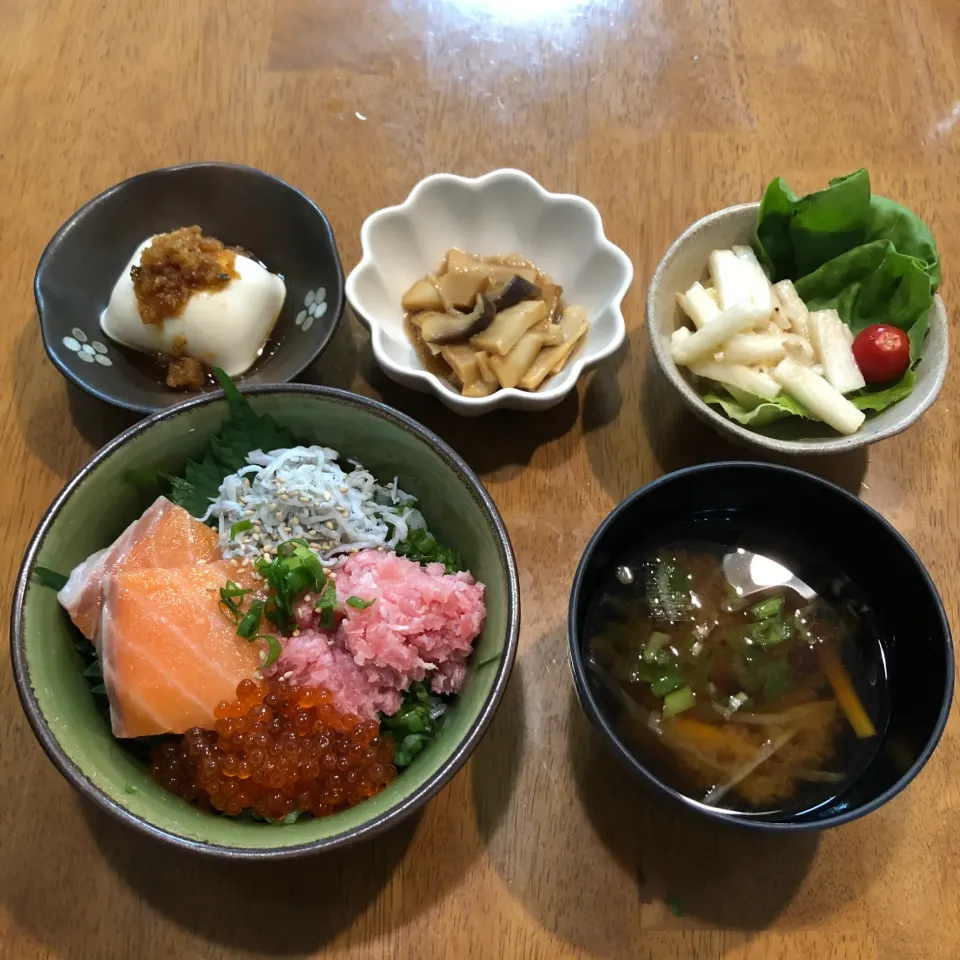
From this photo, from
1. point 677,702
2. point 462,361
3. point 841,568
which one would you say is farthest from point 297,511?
point 841,568

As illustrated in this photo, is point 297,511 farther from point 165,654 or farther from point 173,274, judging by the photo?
point 173,274

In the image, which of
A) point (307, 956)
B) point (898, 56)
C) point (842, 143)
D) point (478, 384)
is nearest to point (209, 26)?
point (478, 384)

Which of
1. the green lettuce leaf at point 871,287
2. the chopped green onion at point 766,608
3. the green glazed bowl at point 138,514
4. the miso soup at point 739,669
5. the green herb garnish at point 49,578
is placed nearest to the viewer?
the green glazed bowl at point 138,514

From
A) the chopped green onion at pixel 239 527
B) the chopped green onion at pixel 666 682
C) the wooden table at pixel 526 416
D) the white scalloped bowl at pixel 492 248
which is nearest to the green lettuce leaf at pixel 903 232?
the wooden table at pixel 526 416

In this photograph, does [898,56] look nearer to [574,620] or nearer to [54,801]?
[574,620]

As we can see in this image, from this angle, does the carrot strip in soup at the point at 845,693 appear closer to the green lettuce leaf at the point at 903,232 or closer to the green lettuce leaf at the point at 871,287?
the green lettuce leaf at the point at 871,287

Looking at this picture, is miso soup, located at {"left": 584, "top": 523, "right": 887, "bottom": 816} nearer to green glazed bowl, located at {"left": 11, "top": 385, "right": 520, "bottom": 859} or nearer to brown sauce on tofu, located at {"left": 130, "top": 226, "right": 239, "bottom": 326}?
green glazed bowl, located at {"left": 11, "top": 385, "right": 520, "bottom": 859}

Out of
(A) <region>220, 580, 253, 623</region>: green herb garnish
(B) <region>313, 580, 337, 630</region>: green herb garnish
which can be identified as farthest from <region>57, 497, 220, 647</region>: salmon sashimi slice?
(B) <region>313, 580, 337, 630</region>: green herb garnish
